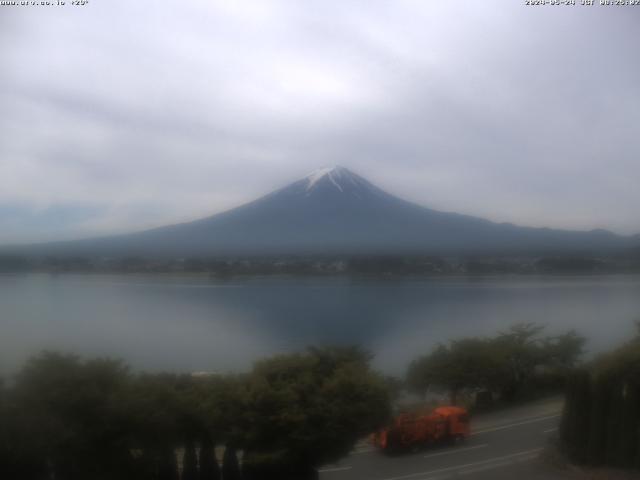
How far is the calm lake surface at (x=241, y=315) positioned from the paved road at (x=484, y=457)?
658mm

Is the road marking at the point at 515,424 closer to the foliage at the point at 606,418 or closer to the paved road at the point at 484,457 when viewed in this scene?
the paved road at the point at 484,457

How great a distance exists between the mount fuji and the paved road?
1.36 meters

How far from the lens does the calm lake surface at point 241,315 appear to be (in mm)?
4883

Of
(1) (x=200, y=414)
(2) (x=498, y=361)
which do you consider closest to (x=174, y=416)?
(1) (x=200, y=414)

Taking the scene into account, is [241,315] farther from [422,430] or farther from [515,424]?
[515,424]

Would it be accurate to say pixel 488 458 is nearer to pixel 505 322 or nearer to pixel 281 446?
pixel 505 322

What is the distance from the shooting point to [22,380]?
14.9 ft

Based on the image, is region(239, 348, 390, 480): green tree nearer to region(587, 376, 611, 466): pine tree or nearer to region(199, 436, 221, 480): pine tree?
region(199, 436, 221, 480): pine tree

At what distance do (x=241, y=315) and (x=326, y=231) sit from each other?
36.8 inches

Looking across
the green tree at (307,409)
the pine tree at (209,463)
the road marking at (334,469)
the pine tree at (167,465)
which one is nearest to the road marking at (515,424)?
the green tree at (307,409)

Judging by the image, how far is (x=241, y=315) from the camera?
5.07 meters

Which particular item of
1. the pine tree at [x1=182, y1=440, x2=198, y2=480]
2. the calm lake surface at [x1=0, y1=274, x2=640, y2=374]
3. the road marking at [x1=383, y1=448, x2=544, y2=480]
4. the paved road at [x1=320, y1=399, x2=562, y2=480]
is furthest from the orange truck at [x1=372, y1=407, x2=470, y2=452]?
the pine tree at [x1=182, y1=440, x2=198, y2=480]

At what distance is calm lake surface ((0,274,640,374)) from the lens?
488 centimetres

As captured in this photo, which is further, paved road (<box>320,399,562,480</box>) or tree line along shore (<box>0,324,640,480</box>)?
paved road (<box>320,399,562,480</box>)
